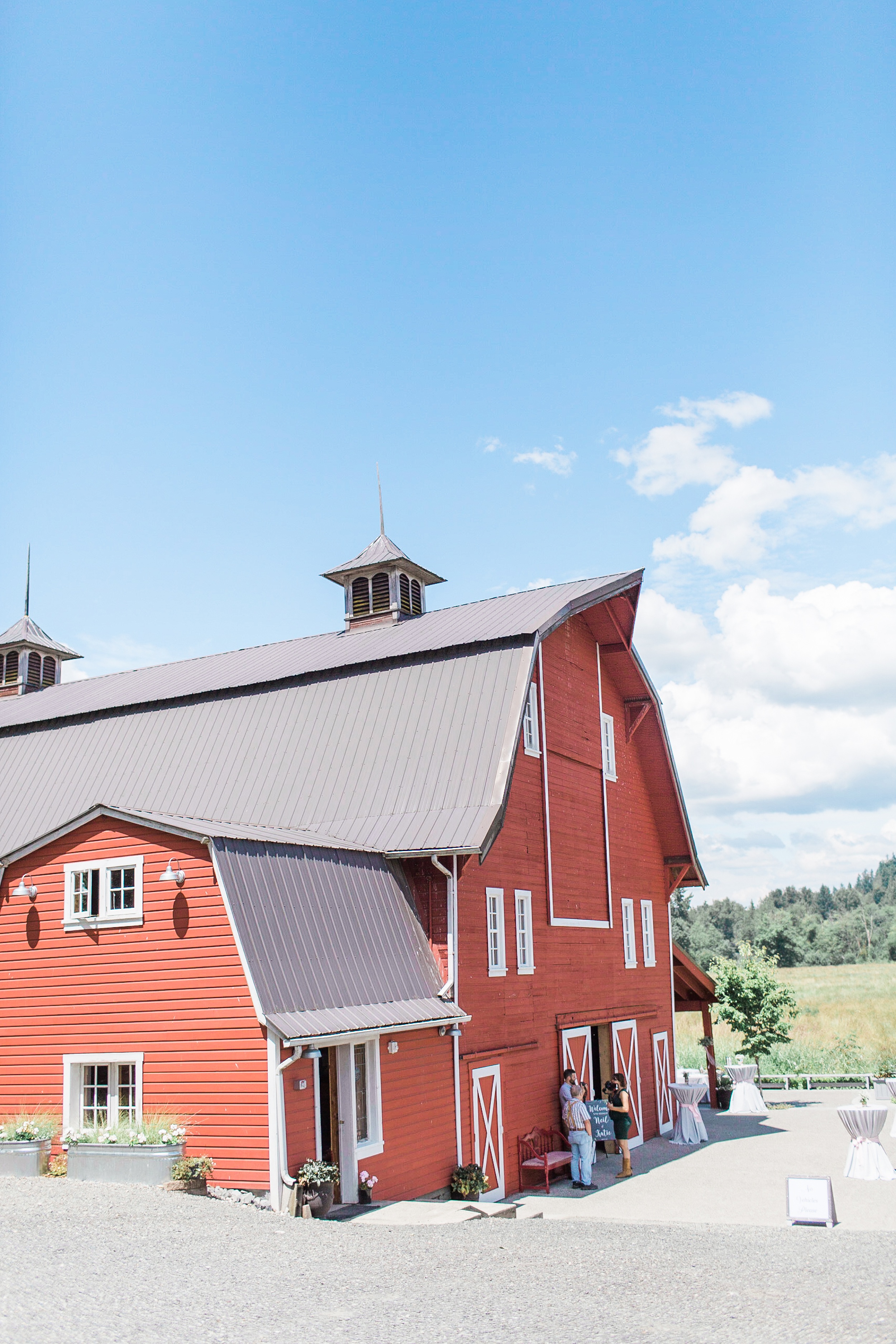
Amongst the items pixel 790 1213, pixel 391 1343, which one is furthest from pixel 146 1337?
pixel 790 1213

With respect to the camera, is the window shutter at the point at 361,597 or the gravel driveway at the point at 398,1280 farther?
the window shutter at the point at 361,597

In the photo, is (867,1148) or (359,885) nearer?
(359,885)

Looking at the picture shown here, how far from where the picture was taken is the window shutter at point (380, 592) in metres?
25.0

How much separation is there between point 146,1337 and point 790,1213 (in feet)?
28.4

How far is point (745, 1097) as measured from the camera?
2831 centimetres

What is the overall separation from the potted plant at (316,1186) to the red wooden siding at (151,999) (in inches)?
15.9

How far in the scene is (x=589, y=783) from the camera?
22.3 m

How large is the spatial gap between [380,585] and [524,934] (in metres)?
9.31

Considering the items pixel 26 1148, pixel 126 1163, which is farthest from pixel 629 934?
pixel 26 1148

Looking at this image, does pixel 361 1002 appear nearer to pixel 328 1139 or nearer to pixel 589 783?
pixel 328 1139

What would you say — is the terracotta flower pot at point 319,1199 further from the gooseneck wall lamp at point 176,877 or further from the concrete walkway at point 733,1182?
the gooseneck wall lamp at point 176,877

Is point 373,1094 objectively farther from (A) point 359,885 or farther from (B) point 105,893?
(B) point 105,893

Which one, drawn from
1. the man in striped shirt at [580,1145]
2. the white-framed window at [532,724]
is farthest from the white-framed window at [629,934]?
the man in striped shirt at [580,1145]

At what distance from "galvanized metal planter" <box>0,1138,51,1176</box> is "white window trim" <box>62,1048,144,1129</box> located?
1.58ft
